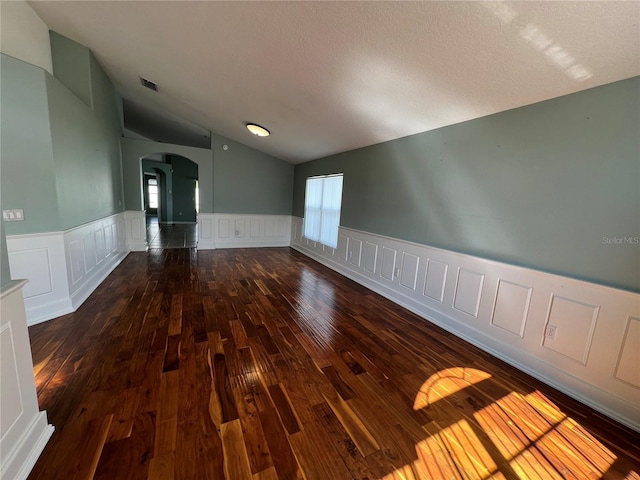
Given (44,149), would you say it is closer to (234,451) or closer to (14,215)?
(14,215)

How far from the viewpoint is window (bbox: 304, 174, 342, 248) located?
16.4 ft

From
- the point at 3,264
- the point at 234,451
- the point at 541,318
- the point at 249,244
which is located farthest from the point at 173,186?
the point at 541,318

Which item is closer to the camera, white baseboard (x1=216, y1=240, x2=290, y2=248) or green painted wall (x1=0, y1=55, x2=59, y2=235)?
green painted wall (x1=0, y1=55, x2=59, y2=235)

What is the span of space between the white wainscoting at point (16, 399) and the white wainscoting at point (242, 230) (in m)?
5.17

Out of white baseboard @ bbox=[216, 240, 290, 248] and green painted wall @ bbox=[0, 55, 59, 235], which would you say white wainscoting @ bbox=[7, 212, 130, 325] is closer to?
green painted wall @ bbox=[0, 55, 59, 235]

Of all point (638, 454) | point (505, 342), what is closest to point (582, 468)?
point (638, 454)

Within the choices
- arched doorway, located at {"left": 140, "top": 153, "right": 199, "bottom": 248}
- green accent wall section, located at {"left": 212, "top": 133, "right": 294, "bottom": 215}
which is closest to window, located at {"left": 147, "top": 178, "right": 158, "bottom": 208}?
arched doorway, located at {"left": 140, "top": 153, "right": 199, "bottom": 248}

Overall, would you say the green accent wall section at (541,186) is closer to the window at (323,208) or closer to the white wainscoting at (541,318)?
the white wainscoting at (541,318)

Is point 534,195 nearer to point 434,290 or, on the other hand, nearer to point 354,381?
point 434,290

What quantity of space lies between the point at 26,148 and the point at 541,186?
4621 millimetres

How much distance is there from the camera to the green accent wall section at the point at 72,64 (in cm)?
314

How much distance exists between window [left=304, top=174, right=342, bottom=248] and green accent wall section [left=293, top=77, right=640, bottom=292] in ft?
5.74

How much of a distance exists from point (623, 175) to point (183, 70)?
4371mm

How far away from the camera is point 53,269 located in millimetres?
2697
